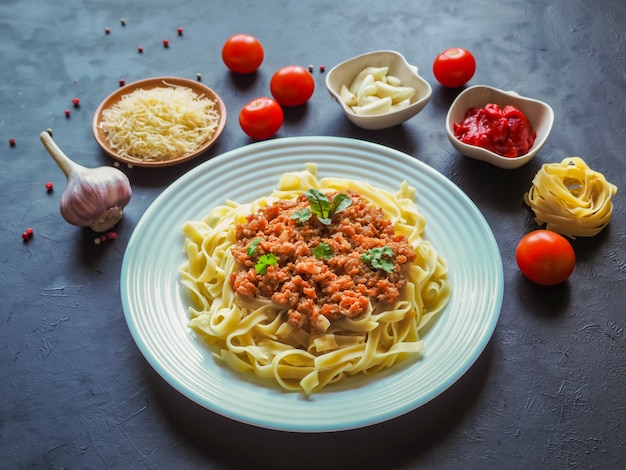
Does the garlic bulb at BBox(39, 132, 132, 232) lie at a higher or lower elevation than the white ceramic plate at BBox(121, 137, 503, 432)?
higher

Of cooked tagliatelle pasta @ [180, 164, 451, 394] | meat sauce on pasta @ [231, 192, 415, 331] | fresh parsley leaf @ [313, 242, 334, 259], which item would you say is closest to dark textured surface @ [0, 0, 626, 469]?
cooked tagliatelle pasta @ [180, 164, 451, 394]

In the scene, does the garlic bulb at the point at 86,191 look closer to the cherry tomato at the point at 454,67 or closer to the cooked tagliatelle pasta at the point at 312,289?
the cooked tagliatelle pasta at the point at 312,289

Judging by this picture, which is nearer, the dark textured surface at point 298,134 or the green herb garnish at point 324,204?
the dark textured surface at point 298,134

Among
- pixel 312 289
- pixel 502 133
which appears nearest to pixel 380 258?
pixel 312 289

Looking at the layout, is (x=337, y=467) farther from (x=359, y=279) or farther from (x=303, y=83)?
(x=303, y=83)

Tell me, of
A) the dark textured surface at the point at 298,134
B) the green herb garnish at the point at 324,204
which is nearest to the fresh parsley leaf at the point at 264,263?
the green herb garnish at the point at 324,204

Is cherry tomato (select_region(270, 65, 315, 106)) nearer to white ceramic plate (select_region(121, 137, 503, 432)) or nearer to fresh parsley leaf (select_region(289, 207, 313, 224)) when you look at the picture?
white ceramic plate (select_region(121, 137, 503, 432))

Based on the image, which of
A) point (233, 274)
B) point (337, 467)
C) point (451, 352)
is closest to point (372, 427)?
point (337, 467)
